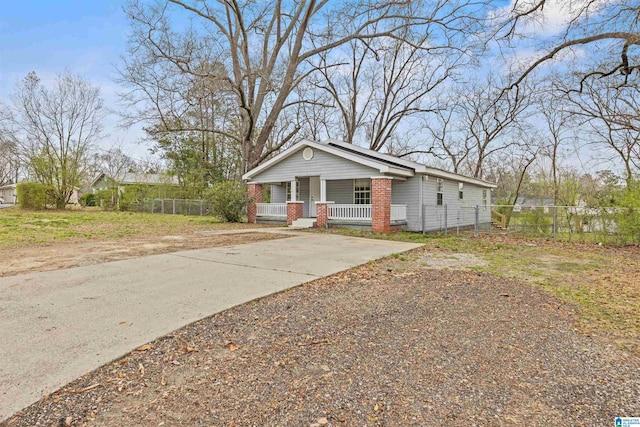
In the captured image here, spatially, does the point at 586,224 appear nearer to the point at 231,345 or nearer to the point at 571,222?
the point at 571,222

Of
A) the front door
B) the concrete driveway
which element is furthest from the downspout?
the concrete driveway

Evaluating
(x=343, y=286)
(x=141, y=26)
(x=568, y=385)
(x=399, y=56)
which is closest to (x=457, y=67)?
(x=399, y=56)

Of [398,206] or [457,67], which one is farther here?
[457,67]

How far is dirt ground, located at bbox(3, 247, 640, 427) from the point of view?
2.07 m

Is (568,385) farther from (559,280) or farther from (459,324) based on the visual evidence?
(559,280)

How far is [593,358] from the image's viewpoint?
114 inches

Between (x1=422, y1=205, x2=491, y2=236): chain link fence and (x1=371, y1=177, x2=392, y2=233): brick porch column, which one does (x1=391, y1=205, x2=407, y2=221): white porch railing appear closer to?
(x1=371, y1=177, x2=392, y2=233): brick porch column

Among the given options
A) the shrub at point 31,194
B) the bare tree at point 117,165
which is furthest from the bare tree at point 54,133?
the bare tree at point 117,165

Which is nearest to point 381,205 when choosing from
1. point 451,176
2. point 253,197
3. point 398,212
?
point 398,212

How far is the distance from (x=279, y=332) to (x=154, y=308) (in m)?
1.62

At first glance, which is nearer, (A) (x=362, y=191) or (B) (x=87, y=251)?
(B) (x=87, y=251)

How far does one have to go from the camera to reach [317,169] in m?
15.0

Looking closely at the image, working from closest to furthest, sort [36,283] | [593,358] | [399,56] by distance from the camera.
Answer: [593,358] < [36,283] < [399,56]

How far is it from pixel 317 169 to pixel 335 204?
1.81m
